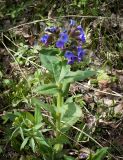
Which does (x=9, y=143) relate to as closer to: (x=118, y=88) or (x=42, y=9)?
(x=118, y=88)

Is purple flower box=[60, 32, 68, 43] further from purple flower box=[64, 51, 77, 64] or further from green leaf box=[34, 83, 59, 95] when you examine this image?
green leaf box=[34, 83, 59, 95]

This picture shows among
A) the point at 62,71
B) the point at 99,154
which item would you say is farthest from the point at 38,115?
the point at 99,154

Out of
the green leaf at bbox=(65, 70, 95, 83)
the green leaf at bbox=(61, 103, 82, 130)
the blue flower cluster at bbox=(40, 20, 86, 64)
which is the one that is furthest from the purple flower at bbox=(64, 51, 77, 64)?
the green leaf at bbox=(61, 103, 82, 130)

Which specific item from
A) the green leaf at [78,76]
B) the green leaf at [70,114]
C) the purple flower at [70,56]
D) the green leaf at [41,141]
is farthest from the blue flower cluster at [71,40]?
the green leaf at [41,141]

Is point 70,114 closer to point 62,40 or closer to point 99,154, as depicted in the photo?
point 99,154

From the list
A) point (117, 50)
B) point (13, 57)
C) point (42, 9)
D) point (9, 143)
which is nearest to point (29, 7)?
point (42, 9)
